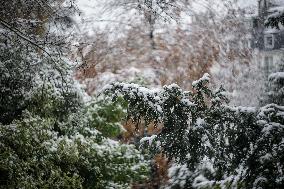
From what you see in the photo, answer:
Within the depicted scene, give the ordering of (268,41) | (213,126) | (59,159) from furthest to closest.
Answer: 1. (268,41)
2. (59,159)
3. (213,126)

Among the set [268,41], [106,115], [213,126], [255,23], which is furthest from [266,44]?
[213,126]

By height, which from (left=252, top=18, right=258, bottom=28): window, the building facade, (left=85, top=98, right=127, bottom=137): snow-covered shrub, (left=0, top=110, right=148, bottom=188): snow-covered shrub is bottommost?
(left=0, top=110, right=148, bottom=188): snow-covered shrub

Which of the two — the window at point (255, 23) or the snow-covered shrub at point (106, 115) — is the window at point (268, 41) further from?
the snow-covered shrub at point (106, 115)

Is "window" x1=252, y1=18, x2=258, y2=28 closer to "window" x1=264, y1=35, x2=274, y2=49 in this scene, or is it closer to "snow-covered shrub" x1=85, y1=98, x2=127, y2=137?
"window" x1=264, y1=35, x2=274, y2=49

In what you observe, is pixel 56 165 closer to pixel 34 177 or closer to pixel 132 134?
pixel 34 177

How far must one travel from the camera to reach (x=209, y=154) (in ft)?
12.3

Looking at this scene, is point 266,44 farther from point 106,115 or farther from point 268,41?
point 106,115

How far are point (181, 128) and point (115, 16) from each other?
6395 mm

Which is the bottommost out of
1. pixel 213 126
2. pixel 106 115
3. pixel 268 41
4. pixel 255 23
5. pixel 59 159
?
pixel 59 159

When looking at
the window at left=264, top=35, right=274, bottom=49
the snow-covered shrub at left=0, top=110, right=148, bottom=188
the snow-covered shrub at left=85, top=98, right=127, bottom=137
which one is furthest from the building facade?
the snow-covered shrub at left=0, top=110, right=148, bottom=188

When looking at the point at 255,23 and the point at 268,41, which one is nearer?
the point at 255,23

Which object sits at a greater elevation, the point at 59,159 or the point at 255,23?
the point at 255,23

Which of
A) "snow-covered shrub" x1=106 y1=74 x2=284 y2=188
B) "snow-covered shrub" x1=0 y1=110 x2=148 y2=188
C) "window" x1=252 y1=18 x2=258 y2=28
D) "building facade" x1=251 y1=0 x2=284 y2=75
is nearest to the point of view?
"snow-covered shrub" x1=106 y1=74 x2=284 y2=188

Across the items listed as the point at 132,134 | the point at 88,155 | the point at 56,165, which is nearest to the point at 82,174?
the point at 88,155
